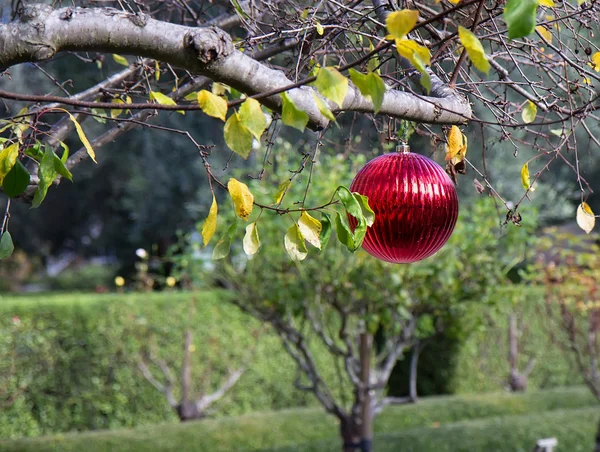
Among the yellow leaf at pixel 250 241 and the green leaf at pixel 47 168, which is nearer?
the green leaf at pixel 47 168

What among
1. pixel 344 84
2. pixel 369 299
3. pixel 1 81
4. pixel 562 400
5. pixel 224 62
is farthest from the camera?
pixel 1 81

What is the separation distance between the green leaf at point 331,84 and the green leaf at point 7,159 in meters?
0.64

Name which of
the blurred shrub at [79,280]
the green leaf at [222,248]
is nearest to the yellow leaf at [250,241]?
the green leaf at [222,248]

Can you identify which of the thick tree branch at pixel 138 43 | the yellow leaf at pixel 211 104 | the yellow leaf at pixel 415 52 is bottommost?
the yellow leaf at pixel 211 104

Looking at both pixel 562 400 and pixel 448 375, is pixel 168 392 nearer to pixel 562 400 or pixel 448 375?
pixel 448 375

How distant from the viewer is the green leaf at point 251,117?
112 centimetres

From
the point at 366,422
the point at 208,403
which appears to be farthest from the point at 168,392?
the point at 366,422

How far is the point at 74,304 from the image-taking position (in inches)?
281

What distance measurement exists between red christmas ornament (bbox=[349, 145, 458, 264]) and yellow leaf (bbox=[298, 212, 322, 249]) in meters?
0.35

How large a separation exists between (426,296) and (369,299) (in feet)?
1.28

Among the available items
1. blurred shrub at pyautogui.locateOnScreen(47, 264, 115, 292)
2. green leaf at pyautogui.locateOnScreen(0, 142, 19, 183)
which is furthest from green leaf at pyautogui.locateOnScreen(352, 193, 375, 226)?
blurred shrub at pyautogui.locateOnScreen(47, 264, 115, 292)

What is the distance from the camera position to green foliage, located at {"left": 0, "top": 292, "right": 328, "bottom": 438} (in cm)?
680

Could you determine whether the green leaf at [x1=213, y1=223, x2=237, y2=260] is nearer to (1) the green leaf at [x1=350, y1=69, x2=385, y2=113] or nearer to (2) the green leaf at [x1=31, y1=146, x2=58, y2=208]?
(2) the green leaf at [x1=31, y1=146, x2=58, y2=208]

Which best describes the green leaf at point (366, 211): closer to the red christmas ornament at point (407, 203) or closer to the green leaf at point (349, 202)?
the green leaf at point (349, 202)
